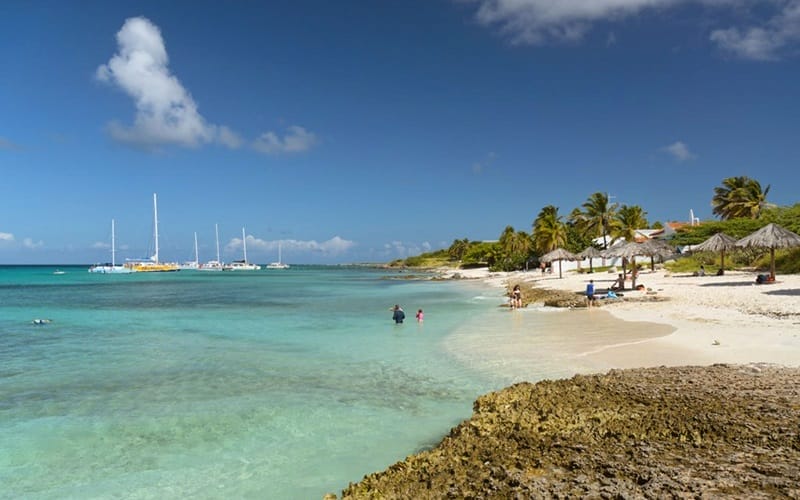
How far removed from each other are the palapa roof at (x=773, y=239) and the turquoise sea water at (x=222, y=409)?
17503 millimetres

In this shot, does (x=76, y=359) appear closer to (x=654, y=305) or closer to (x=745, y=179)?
(x=654, y=305)

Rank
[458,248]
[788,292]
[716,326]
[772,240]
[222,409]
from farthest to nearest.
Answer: [458,248], [772,240], [788,292], [716,326], [222,409]

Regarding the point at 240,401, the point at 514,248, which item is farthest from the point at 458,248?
the point at 240,401

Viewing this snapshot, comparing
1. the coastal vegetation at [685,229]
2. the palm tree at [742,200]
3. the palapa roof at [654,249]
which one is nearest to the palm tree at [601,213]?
the coastal vegetation at [685,229]

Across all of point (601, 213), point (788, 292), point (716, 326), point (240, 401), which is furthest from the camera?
point (601, 213)

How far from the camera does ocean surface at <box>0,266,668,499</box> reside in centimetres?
686

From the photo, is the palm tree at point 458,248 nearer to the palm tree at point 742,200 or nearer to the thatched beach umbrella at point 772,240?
the palm tree at point 742,200

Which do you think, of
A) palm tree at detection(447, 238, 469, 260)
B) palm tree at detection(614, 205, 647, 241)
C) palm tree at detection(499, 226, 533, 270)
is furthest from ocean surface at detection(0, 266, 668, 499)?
palm tree at detection(447, 238, 469, 260)

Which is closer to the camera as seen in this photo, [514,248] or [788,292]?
[788,292]

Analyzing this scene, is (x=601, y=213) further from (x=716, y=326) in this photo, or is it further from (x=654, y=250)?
(x=716, y=326)

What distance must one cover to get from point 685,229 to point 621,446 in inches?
2318

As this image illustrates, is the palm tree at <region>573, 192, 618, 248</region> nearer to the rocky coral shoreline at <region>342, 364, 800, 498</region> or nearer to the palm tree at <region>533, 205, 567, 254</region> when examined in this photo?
the palm tree at <region>533, 205, 567, 254</region>

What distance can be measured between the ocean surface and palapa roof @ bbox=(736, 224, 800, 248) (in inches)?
504

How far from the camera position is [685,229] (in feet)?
185
